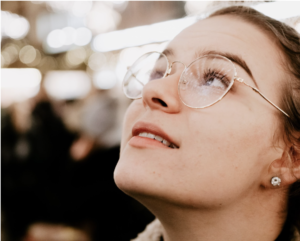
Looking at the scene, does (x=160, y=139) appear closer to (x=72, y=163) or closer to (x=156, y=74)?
(x=156, y=74)

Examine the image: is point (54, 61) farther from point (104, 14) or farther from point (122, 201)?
point (122, 201)

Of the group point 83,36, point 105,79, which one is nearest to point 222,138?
point 83,36

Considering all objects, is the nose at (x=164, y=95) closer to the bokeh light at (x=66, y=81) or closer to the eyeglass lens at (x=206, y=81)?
the eyeglass lens at (x=206, y=81)

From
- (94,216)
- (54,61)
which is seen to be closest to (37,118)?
(94,216)

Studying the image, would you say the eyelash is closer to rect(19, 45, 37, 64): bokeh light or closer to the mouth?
the mouth

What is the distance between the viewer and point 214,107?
1023 mm

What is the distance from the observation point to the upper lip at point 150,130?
1.00 meters

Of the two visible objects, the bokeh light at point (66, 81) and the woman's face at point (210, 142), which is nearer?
the woman's face at point (210, 142)

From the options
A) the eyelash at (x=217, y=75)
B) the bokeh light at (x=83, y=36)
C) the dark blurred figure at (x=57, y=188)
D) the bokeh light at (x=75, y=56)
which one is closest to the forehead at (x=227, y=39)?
the eyelash at (x=217, y=75)

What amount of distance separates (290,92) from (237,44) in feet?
0.99

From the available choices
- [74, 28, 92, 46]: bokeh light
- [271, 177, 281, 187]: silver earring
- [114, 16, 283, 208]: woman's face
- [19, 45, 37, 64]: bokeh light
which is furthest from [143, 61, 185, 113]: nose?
[19, 45, 37, 64]: bokeh light

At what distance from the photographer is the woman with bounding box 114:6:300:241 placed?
0.98 meters

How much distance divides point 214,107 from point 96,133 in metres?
2.15

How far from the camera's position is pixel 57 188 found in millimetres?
2908
